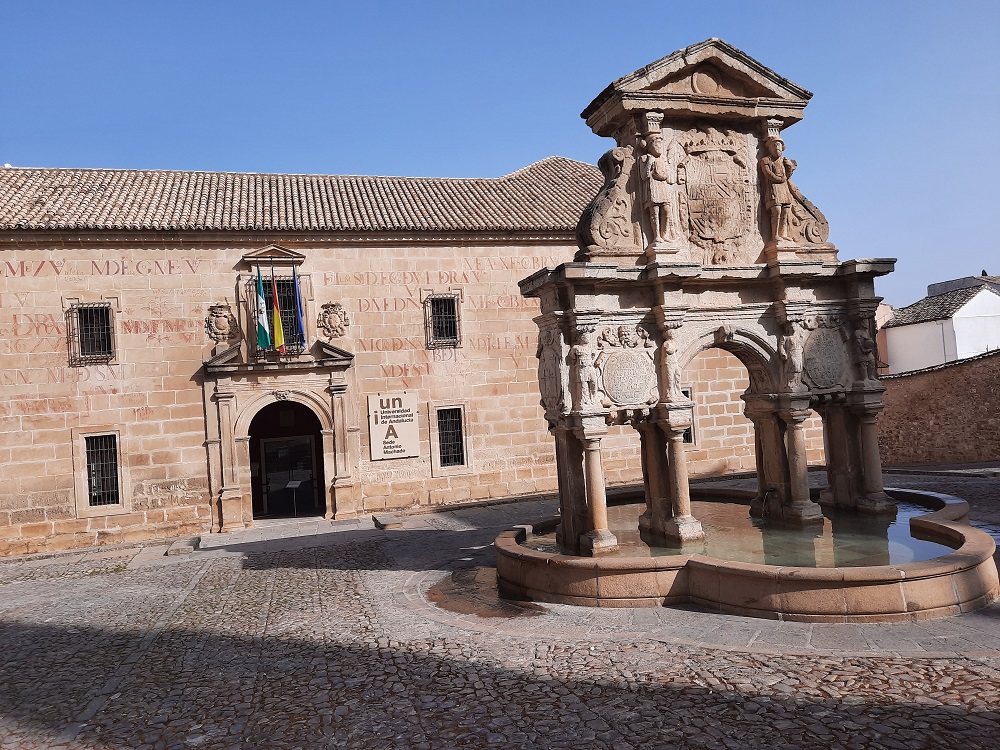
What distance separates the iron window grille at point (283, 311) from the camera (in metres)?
16.9

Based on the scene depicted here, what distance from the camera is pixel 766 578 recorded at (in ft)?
22.5

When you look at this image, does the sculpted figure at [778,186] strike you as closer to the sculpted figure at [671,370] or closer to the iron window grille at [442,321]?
the sculpted figure at [671,370]

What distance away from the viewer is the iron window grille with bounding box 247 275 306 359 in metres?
16.9

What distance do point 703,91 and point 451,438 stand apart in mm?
11062

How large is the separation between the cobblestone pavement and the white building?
28.5 meters

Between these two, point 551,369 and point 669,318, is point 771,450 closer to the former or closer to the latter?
point 669,318

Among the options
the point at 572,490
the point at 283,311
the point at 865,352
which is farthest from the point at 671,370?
the point at 283,311

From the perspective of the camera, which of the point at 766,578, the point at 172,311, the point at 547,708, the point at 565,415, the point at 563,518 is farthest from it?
the point at 172,311

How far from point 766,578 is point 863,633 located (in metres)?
0.91

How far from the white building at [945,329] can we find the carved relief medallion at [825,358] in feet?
81.7

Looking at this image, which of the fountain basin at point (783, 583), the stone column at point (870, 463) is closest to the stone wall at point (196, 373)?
the stone column at point (870, 463)

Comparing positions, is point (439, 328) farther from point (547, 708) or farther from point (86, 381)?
point (547, 708)

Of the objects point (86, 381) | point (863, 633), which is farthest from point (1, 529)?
point (863, 633)

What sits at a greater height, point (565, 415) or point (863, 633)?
point (565, 415)
